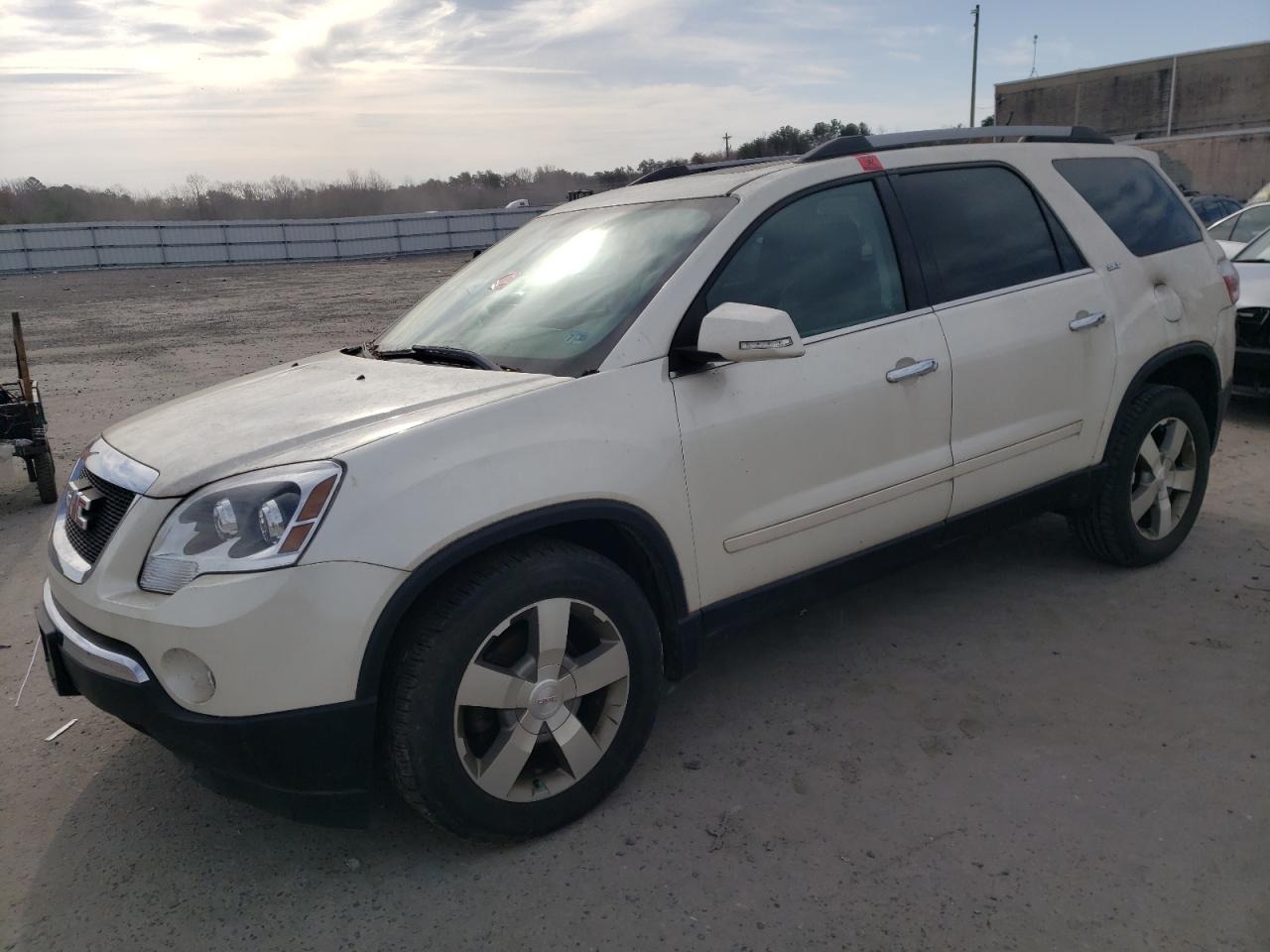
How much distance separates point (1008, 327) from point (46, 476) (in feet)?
19.8

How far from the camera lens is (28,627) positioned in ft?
14.6

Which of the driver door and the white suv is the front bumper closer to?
the white suv

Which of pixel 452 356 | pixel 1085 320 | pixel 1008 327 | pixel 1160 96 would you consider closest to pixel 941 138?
pixel 1008 327

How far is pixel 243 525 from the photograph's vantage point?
2.39m

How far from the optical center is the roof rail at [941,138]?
139 inches

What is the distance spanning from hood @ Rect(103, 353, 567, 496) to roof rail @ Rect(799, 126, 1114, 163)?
4.80 feet

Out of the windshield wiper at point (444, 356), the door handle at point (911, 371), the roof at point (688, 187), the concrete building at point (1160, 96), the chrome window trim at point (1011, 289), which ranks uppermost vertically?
the concrete building at point (1160, 96)

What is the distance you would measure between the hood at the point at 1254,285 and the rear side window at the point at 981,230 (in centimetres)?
382

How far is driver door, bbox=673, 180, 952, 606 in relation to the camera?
3000 mm

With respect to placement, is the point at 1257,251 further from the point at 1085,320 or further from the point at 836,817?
the point at 836,817

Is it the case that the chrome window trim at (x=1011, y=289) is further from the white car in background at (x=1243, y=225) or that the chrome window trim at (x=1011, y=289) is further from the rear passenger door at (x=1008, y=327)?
the white car in background at (x=1243, y=225)

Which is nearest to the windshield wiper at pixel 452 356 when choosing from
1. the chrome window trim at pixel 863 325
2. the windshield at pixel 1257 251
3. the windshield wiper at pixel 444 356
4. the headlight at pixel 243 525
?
the windshield wiper at pixel 444 356

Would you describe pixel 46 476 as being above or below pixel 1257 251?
below

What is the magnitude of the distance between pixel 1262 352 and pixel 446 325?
19.9ft
